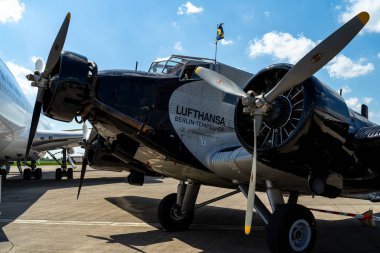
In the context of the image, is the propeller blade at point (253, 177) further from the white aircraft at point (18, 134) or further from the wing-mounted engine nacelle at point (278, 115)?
the white aircraft at point (18, 134)

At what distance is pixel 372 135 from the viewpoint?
20.4 feet

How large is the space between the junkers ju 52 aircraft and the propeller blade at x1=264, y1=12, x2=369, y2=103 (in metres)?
0.01

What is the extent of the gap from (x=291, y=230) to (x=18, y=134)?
1954 cm

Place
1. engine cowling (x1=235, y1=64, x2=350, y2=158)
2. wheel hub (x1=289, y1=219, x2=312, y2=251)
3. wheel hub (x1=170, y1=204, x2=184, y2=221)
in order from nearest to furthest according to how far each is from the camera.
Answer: engine cowling (x1=235, y1=64, x2=350, y2=158) → wheel hub (x1=289, y1=219, x2=312, y2=251) → wheel hub (x1=170, y1=204, x2=184, y2=221)

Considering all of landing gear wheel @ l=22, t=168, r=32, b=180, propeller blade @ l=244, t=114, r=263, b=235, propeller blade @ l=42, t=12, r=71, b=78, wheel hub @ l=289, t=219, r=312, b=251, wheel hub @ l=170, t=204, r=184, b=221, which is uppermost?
propeller blade @ l=42, t=12, r=71, b=78

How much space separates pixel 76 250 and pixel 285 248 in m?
3.98

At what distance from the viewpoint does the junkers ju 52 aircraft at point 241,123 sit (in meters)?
6.04

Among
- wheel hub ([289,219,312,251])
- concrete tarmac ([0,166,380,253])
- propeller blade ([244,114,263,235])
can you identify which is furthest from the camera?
concrete tarmac ([0,166,380,253])

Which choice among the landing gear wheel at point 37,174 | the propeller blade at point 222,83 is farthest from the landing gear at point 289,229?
the landing gear wheel at point 37,174

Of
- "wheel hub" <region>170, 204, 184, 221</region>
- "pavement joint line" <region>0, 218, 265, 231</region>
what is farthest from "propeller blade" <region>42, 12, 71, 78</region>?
"pavement joint line" <region>0, 218, 265, 231</region>

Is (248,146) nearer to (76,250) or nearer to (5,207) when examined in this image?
(76,250)

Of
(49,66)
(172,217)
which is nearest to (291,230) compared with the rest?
(172,217)

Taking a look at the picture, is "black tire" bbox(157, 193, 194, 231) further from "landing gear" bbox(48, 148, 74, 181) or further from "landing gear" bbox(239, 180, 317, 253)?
"landing gear" bbox(48, 148, 74, 181)

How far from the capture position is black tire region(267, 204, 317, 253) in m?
6.08
